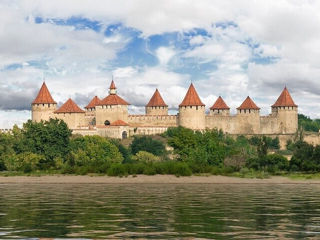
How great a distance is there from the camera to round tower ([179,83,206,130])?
76.7 m

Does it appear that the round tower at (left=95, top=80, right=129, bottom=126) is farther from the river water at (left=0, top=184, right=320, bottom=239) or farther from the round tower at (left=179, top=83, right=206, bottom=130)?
the river water at (left=0, top=184, right=320, bottom=239)

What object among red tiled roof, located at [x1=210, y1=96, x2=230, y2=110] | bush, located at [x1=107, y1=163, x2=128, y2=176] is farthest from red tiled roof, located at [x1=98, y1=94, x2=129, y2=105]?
bush, located at [x1=107, y1=163, x2=128, y2=176]

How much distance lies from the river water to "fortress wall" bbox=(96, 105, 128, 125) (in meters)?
53.5

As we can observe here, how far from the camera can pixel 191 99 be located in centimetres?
7781

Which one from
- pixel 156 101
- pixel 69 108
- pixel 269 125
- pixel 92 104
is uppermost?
pixel 92 104

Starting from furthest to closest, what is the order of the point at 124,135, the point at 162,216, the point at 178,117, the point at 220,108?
the point at 220,108 < the point at 178,117 < the point at 124,135 < the point at 162,216

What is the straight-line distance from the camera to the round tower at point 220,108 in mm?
83188

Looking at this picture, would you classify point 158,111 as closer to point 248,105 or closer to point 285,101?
point 248,105

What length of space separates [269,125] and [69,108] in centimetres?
2563

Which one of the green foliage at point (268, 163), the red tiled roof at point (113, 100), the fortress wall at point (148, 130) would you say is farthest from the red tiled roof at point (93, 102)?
the green foliage at point (268, 163)

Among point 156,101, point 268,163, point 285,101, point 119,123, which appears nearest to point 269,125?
point 285,101

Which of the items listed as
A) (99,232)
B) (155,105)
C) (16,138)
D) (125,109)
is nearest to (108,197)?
(99,232)

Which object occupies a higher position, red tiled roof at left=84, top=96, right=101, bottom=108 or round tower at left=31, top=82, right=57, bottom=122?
red tiled roof at left=84, top=96, right=101, bottom=108

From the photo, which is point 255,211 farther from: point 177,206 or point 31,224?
point 31,224
